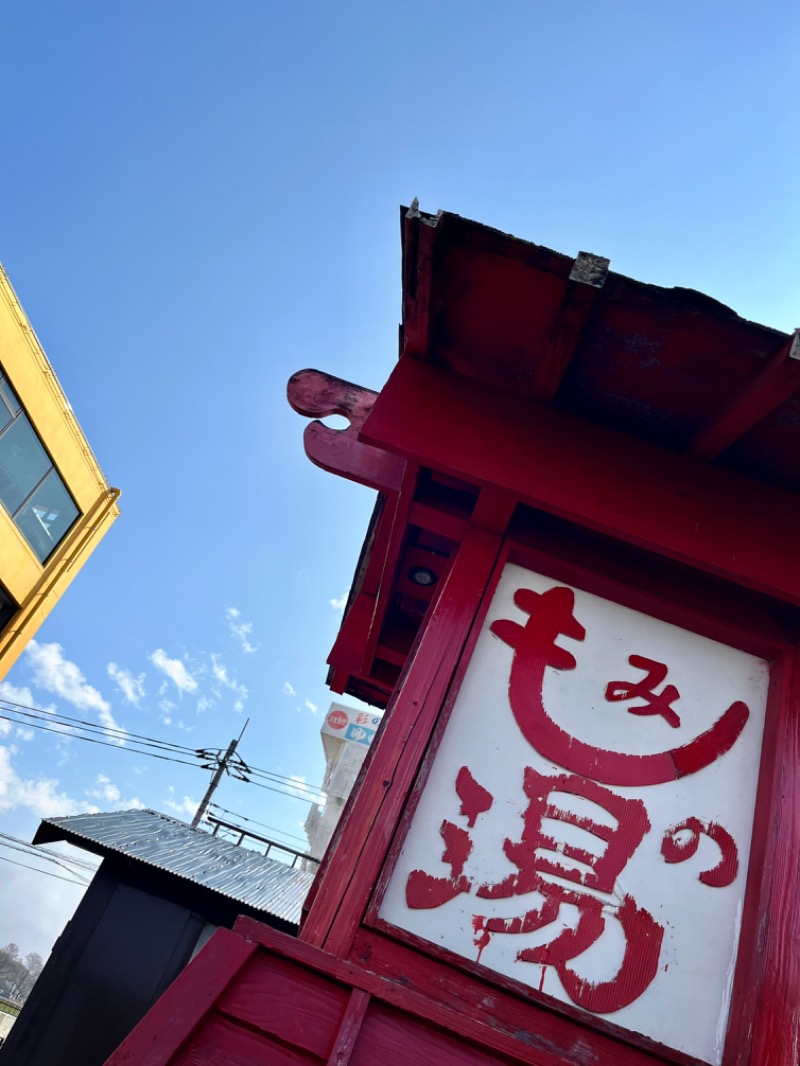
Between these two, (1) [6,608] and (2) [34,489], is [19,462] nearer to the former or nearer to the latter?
(2) [34,489]

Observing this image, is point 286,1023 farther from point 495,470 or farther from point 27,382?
point 27,382

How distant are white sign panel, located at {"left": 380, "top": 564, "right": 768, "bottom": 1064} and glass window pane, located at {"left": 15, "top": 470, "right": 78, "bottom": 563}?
13533 millimetres

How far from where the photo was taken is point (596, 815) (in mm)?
2023

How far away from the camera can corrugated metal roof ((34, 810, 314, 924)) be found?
8.35m

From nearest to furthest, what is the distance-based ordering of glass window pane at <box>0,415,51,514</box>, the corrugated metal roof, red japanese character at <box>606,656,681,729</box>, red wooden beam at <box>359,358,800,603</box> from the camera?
red japanese character at <box>606,656,681,729</box>
red wooden beam at <box>359,358,800,603</box>
the corrugated metal roof
glass window pane at <box>0,415,51,514</box>

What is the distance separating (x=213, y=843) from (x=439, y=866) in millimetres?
10781

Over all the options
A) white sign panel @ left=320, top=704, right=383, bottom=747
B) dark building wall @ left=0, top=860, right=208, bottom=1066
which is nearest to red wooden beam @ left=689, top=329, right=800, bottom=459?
dark building wall @ left=0, top=860, right=208, bottom=1066

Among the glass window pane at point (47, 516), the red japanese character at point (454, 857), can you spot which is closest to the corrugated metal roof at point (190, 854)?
the glass window pane at point (47, 516)

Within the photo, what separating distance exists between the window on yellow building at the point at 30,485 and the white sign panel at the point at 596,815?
1280 cm

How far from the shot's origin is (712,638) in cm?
247

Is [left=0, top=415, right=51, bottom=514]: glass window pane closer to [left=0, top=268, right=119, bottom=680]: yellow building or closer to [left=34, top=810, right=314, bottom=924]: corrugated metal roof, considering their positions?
[left=0, top=268, right=119, bottom=680]: yellow building

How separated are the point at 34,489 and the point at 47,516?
0.89 metres

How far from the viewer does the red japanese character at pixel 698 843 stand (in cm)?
197

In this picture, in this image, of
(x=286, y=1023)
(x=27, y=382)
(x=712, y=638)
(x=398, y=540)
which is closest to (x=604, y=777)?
(x=712, y=638)
